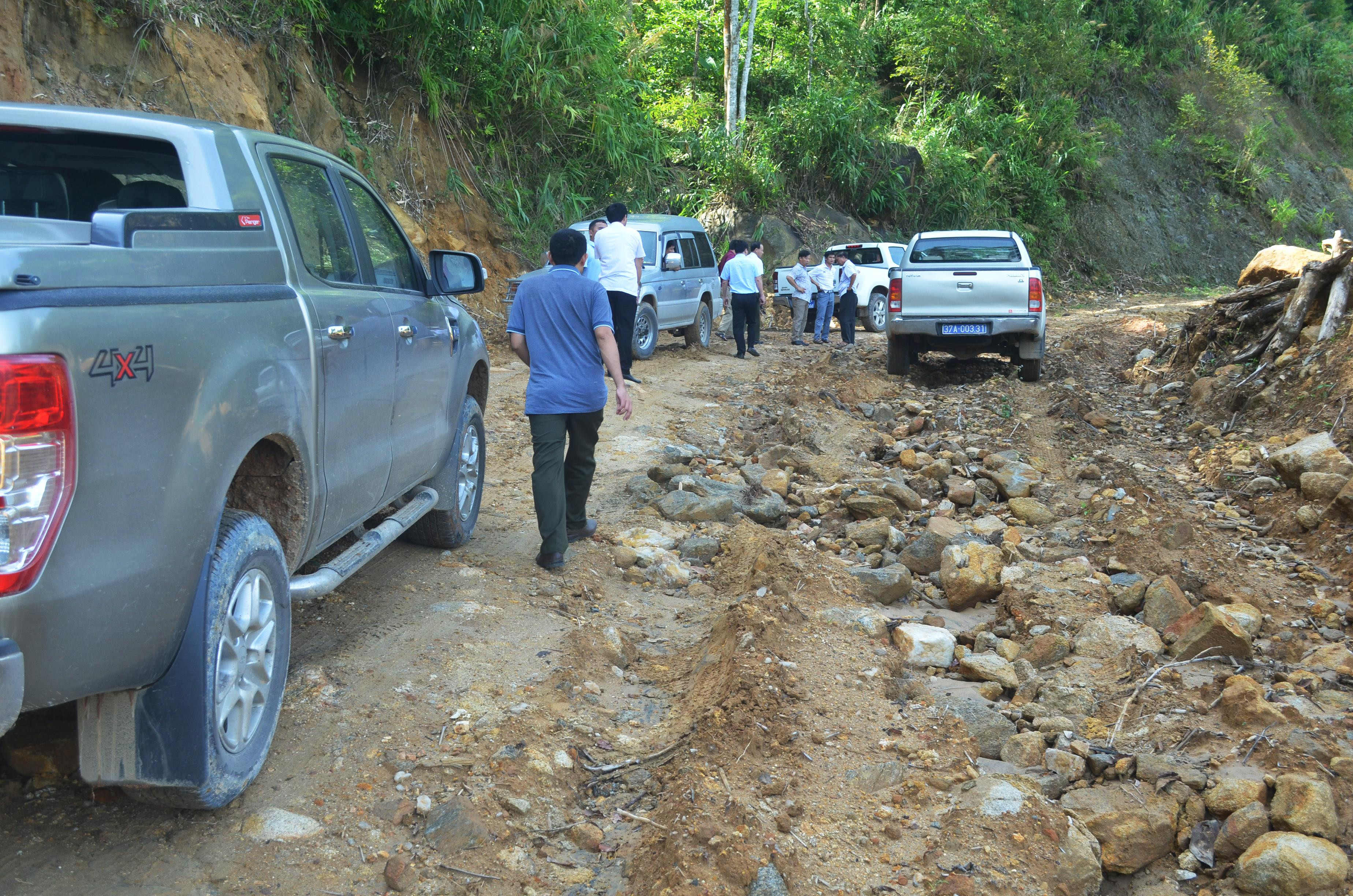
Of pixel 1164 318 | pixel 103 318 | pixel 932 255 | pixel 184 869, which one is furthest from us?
pixel 1164 318

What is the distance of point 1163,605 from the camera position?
4.79 m

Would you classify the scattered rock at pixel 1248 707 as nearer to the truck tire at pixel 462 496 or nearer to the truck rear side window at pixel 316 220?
the truck tire at pixel 462 496

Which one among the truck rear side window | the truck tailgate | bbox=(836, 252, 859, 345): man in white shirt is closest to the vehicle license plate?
the truck tailgate

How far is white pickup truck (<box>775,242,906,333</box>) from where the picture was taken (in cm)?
1905

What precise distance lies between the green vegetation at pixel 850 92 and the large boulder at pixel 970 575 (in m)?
9.23

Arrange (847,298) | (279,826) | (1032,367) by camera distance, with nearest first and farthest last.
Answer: (279,826)
(1032,367)
(847,298)

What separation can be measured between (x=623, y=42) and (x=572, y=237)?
46.7 ft

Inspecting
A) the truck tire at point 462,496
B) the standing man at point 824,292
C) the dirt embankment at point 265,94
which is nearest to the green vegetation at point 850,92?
the dirt embankment at point 265,94

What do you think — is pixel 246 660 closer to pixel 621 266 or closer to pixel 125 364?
pixel 125 364

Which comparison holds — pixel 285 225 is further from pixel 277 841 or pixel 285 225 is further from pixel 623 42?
pixel 623 42

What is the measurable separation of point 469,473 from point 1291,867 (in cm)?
408

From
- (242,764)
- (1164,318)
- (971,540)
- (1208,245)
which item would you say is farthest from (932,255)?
(1208,245)

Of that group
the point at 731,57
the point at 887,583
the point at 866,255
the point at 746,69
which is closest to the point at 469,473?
the point at 887,583

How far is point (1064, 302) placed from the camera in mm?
26969
